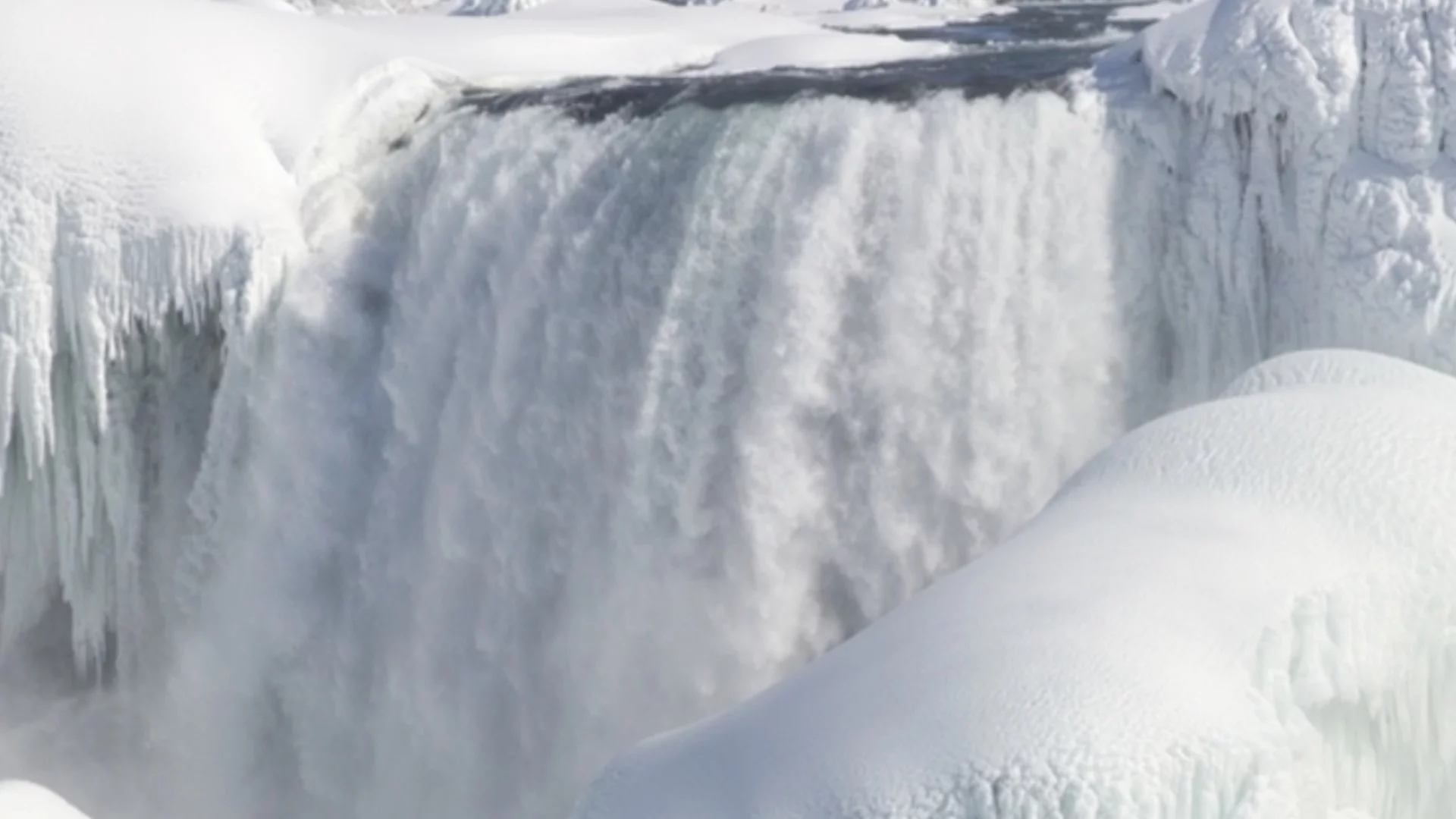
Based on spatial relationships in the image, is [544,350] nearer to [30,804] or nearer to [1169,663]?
[30,804]

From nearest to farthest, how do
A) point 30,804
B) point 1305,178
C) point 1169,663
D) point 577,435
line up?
point 1169,663, point 30,804, point 1305,178, point 577,435

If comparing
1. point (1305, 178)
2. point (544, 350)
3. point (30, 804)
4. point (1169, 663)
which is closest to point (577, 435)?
point (544, 350)

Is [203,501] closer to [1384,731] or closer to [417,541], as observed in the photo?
[417,541]

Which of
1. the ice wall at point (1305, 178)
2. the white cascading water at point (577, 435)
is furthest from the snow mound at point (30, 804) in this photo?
the ice wall at point (1305, 178)

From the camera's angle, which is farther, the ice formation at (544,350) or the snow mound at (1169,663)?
the ice formation at (544,350)

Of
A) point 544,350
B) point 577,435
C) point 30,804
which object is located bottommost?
point 577,435

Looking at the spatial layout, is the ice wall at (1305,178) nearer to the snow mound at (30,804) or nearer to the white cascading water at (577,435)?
the white cascading water at (577,435)

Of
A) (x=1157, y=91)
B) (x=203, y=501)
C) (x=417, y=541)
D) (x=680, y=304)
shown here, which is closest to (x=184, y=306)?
(x=203, y=501)
